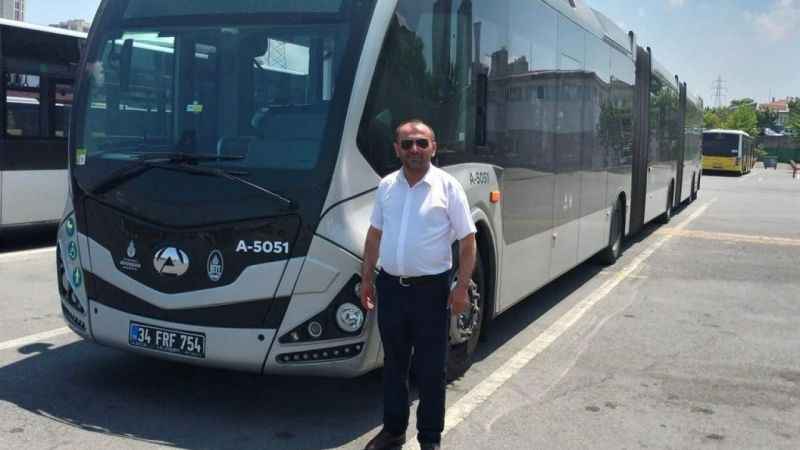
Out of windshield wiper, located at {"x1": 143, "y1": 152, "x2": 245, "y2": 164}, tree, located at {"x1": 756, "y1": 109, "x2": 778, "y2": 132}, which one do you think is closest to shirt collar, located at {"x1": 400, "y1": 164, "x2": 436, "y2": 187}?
windshield wiper, located at {"x1": 143, "y1": 152, "x2": 245, "y2": 164}

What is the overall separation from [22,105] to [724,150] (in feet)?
157

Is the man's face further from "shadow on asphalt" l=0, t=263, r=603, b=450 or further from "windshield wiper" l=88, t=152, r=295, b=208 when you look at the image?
"shadow on asphalt" l=0, t=263, r=603, b=450

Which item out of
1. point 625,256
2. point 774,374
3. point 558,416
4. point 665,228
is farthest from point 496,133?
point 665,228

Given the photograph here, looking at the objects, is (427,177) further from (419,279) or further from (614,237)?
(614,237)

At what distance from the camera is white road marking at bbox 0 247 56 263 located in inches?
426

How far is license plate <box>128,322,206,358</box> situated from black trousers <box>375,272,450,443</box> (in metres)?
1.12

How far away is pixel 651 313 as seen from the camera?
353 inches

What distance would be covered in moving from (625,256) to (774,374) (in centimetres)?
699

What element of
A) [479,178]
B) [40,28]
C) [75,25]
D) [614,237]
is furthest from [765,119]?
[479,178]

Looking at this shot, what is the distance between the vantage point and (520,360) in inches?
268

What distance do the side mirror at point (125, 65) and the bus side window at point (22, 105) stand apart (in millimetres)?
6627

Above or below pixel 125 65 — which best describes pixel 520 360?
below

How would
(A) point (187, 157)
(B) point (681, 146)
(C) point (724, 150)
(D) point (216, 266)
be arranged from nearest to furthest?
(D) point (216, 266) < (A) point (187, 157) < (B) point (681, 146) < (C) point (724, 150)

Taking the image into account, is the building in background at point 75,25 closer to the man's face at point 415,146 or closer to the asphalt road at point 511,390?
the asphalt road at point 511,390
